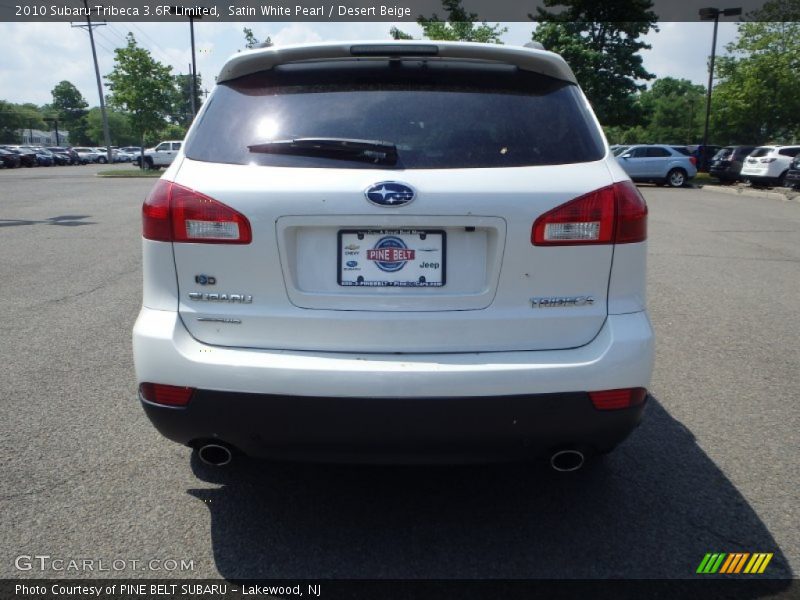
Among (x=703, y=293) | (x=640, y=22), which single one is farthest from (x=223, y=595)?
(x=640, y=22)

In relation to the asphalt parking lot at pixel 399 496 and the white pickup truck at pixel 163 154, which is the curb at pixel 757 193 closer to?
the asphalt parking lot at pixel 399 496

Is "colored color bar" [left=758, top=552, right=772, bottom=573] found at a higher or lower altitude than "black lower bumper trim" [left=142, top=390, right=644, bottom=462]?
lower

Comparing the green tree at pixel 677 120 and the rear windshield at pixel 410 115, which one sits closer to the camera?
the rear windshield at pixel 410 115

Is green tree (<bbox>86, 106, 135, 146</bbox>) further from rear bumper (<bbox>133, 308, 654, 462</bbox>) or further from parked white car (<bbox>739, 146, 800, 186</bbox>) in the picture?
rear bumper (<bbox>133, 308, 654, 462</bbox>)

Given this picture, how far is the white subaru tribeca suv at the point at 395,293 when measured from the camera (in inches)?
89.7

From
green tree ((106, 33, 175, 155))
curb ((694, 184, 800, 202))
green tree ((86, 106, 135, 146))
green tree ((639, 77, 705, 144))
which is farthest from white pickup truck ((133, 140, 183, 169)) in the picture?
green tree ((86, 106, 135, 146))

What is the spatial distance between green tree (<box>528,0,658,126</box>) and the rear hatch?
1247 inches

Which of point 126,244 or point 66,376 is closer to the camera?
point 66,376

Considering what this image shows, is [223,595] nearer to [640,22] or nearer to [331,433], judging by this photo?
[331,433]

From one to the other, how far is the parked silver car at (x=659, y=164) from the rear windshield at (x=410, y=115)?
26639 mm

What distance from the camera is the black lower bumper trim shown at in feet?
7.43

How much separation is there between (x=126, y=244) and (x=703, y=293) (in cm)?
793

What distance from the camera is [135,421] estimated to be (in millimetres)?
3678

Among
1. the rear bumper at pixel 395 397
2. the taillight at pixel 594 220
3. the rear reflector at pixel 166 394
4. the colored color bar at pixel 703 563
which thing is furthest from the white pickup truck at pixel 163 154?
the colored color bar at pixel 703 563
